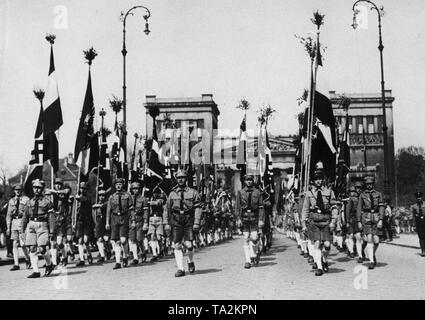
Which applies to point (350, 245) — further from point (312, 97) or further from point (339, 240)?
point (312, 97)

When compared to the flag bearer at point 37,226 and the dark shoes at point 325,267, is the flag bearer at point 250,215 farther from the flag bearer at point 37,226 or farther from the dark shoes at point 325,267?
the flag bearer at point 37,226

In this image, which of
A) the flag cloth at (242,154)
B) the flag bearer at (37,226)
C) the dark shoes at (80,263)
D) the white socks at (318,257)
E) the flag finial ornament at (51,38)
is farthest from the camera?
the flag cloth at (242,154)

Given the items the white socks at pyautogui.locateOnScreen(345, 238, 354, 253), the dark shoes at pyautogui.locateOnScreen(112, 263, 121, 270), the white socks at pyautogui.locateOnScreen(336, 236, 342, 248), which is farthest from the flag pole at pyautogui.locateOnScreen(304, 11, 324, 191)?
the white socks at pyautogui.locateOnScreen(336, 236, 342, 248)

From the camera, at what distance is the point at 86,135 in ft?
57.4

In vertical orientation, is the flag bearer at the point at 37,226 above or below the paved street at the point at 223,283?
above

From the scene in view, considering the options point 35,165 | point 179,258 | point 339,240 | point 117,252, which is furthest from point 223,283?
point 339,240

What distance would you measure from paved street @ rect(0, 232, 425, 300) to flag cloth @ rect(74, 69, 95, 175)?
3.37m

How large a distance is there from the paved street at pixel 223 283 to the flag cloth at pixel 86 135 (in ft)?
11.1

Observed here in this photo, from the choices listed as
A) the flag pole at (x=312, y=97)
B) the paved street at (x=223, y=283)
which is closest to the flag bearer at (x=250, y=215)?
the paved street at (x=223, y=283)

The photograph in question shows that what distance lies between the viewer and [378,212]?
1382 cm

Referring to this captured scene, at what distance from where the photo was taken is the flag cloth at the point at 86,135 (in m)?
17.4

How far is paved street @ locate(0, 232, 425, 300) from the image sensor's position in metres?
9.45
